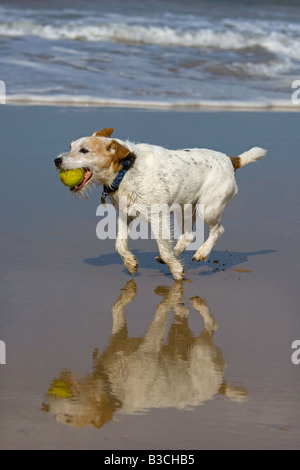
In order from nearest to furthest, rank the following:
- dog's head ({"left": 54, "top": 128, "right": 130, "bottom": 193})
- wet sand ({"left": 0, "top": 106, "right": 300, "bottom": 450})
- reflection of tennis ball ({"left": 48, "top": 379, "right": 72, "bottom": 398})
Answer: wet sand ({"left": 0, "top": 106, "right": 300, "bottom": 450}) → reflection of tennis ball ({"left": 48, "top": 379, "right": 72, "bottom": 398}) → dog's head ({"left": 54, "top": 128, "right": 130, "bottom": 193})

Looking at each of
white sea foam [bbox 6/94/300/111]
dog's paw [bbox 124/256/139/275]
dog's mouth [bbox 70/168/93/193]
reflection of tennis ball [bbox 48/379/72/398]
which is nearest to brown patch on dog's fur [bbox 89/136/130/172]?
dog's mouth [bbox 70/168/93/193]

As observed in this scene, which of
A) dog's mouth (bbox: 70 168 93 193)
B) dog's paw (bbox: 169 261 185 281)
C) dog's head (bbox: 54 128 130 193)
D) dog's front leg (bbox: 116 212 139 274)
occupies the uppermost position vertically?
dog's head (bbox: 54 128 130 193)

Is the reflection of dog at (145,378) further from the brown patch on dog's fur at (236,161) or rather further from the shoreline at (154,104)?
the shoreline at (154,104)

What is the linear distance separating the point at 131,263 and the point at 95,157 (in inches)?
31.9

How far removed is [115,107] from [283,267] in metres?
6.73

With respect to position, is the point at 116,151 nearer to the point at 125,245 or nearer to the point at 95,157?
the point at 95,157

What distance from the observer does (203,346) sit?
4.74 m

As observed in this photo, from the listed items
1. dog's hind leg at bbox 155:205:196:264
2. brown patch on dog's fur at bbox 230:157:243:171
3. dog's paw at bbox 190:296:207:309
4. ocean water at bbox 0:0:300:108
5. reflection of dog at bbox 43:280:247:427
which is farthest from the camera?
ocean water at bbox 0:0:300:108

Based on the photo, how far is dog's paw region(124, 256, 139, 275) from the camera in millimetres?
6047

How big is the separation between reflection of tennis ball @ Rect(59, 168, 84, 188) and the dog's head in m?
0.03

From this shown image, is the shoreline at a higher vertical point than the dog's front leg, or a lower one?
higher

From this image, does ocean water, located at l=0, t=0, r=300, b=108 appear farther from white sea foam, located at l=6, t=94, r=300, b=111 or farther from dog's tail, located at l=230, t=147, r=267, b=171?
dog's tail, located at l=230, t=147, r=267, b=171

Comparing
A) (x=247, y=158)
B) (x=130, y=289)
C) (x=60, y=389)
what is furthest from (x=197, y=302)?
(x=247, y=158)

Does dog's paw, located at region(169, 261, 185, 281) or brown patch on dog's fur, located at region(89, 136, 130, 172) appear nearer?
brown patch on dog's fur, located at region(89, 136, 130, 172)
